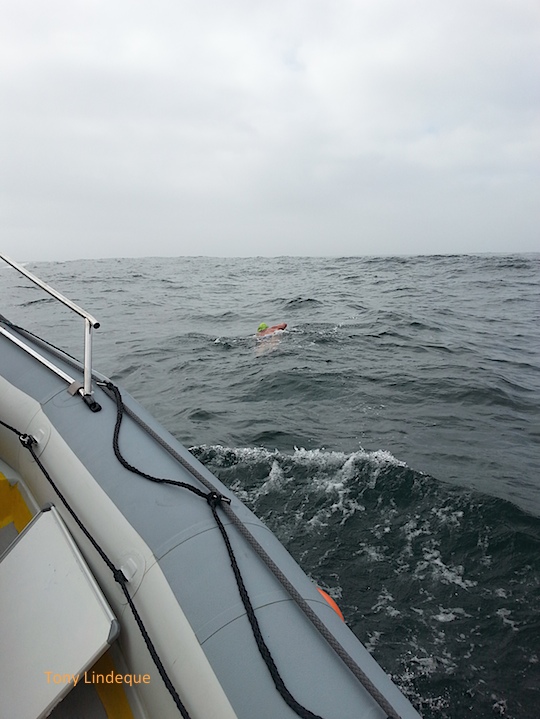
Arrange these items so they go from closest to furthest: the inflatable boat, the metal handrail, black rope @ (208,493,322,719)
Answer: black rope @ (208,493,322,719) < the inflatable boat < the metal handrail

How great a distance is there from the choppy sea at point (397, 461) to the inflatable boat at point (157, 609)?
4.28 feet

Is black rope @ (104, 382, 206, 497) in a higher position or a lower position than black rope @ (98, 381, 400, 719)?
higher

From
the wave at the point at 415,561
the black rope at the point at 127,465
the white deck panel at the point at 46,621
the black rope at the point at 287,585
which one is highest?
the black rope at the point at 127,465

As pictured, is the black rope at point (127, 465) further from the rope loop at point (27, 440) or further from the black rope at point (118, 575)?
the rope loop at point (27, 440)

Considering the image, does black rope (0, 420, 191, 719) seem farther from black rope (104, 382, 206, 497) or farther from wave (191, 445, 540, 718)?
wave (191, 445, 540, 718)

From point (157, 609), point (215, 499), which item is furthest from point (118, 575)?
point (215, 499)

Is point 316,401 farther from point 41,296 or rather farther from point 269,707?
point 41,296

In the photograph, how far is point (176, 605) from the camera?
1469 mm

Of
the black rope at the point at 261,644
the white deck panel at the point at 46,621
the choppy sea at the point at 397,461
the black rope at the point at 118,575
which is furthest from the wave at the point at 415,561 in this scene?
the white deck panel at the point at 46,621

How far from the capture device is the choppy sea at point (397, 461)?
251 cm

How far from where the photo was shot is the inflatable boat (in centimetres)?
127

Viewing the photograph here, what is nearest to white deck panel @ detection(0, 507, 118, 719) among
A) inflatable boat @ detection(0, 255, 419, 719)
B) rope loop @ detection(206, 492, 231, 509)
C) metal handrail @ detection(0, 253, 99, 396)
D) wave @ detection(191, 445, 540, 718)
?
inflatable boat @ detection(0, 255, 419, 719)

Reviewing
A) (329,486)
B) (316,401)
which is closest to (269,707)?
(329,486)

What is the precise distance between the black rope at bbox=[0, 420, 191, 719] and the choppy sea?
1.56m
